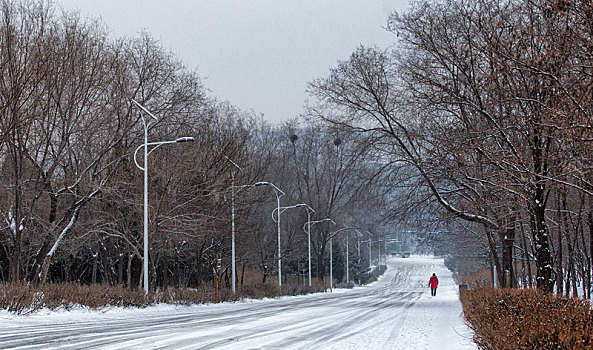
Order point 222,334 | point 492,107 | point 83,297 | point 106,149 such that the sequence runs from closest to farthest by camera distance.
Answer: point 222,334, point 492,107, point 83,297, point 106,149

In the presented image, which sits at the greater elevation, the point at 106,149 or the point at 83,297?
the point at 106,149

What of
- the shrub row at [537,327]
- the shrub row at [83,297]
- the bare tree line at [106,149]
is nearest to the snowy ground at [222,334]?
the shrub row at [83,297]

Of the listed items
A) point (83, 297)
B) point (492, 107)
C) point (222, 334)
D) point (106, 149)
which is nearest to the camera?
point (222, 334)

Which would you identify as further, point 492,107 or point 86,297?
point 86,297

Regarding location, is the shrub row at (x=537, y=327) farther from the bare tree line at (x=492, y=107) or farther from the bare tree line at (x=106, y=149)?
the bare tree line at (x=106, y=149)

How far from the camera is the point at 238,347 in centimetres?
1155

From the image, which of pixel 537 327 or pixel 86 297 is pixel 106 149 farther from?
pixel 537 327

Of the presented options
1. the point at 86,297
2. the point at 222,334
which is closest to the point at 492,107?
the point at 222,334

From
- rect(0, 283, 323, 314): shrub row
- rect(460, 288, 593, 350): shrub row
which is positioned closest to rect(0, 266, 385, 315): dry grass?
rect(0, 283, 323, 314): shrub row

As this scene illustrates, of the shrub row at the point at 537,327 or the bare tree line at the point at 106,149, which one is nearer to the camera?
the shrub row at the point at 537,327

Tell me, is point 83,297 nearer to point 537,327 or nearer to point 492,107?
point 492,107

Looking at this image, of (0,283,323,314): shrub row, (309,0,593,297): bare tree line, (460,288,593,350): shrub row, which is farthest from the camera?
(0,283,323,314): shrub row

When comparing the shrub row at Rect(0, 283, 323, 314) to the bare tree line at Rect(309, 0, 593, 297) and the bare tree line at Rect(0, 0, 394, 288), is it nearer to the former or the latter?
the bare tree line at Rect(0, 0, 394, 288)

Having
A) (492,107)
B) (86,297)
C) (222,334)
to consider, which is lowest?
(222,334)
